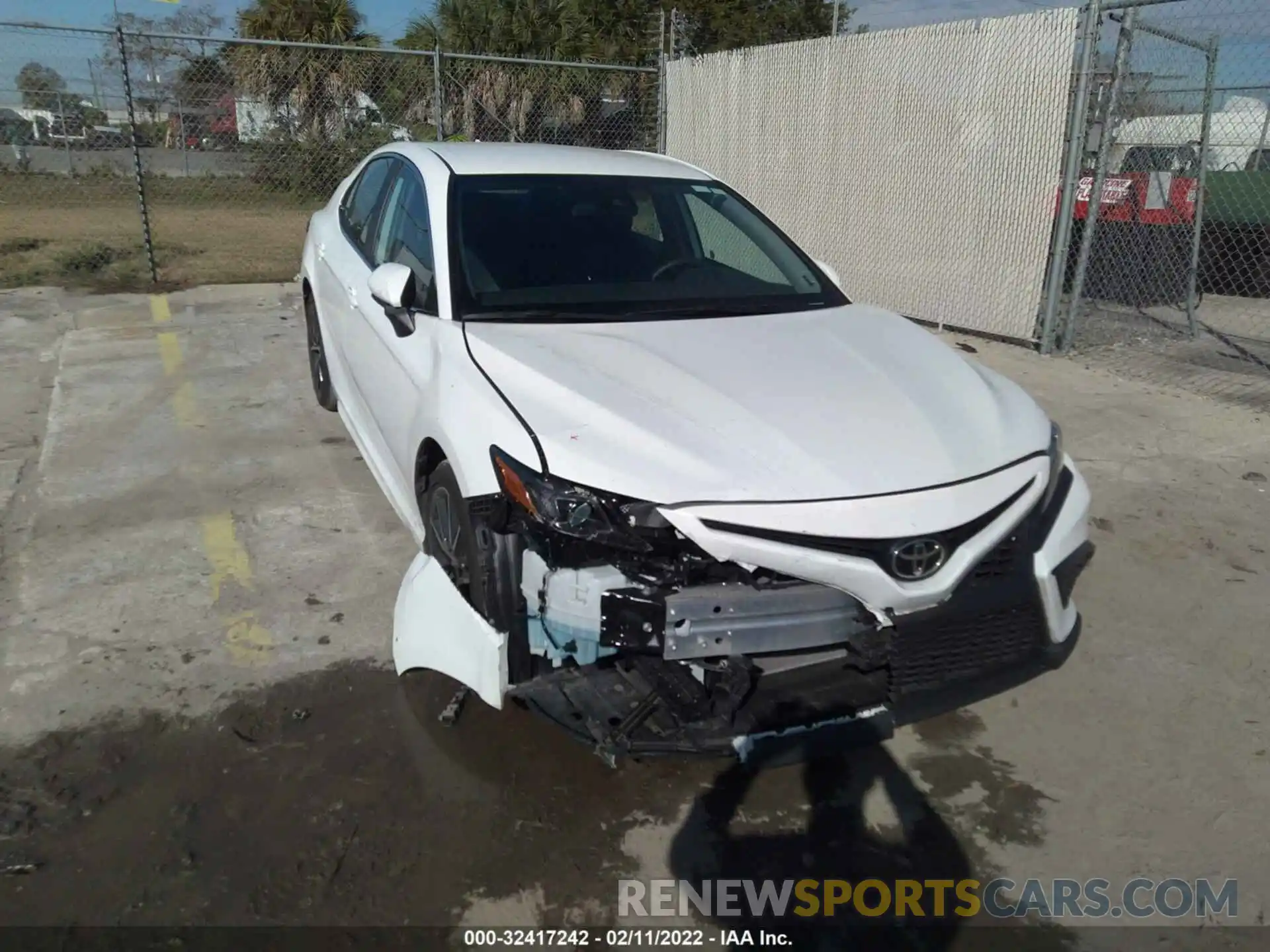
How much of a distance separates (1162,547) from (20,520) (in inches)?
199

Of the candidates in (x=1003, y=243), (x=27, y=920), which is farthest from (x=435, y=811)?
(x=1003, y=243)

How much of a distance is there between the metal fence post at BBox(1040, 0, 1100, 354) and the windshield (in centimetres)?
389

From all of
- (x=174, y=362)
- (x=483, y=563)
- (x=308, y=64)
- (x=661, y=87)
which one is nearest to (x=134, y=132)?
(x=174, y=362)

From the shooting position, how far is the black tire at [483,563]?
2.66 meters

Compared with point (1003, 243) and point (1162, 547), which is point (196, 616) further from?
point (1003, 243)

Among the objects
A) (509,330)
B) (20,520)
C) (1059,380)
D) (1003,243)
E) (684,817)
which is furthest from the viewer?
(1003,243)

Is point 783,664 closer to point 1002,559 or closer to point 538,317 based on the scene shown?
point 1002,559

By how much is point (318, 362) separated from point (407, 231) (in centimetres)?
207

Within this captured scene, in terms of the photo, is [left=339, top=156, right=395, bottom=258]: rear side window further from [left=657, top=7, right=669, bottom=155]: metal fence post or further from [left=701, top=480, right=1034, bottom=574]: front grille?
[left=657, top=7, right=669, bottom=155]: metal fence post

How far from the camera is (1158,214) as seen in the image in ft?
28.1

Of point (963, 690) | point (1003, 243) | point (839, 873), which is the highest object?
point (1003, 243)

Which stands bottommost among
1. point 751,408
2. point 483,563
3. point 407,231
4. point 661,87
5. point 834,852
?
point 834,852

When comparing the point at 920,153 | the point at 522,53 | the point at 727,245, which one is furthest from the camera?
the point at 522,53

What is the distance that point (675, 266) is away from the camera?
395 cm
